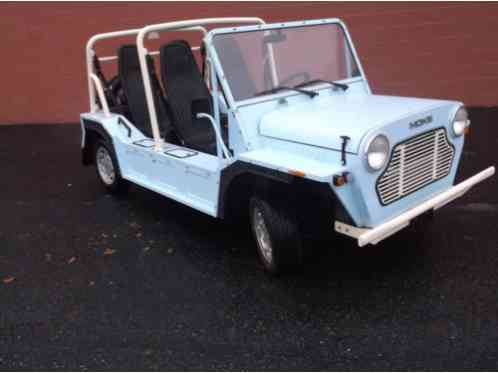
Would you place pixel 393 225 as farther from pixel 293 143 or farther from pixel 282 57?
pixel 282 57

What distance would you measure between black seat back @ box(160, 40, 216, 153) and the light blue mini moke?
1 cm

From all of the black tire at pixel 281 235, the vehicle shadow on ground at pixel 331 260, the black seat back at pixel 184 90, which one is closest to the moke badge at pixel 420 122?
the black tire at pixel 281 235

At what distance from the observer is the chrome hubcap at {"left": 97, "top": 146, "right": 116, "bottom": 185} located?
5.98 metres

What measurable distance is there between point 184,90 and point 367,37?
543cm

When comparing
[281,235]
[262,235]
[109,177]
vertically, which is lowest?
[109,177]

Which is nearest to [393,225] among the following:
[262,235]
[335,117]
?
[335,117]

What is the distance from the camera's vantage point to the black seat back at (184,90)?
200 inches

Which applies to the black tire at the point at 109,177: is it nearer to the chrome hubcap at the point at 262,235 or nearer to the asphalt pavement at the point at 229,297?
the asphalt pavement at the point at 229,297

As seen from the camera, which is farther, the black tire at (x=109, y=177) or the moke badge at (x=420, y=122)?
the black tire at (x=109, y=177)

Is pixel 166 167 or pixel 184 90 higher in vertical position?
pixel 184 90

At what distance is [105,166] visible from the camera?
611 cm

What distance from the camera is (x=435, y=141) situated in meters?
3.62

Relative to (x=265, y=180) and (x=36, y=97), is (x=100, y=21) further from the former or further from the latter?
(x=265, y=180)

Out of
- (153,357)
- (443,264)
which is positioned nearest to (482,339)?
(443,264)
